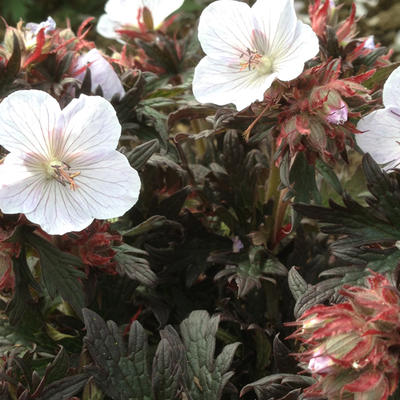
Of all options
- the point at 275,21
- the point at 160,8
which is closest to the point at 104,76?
the point at 160,8

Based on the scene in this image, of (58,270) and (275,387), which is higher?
(58,270)

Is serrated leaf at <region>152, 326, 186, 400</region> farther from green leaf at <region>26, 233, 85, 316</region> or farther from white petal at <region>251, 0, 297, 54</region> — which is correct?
white petal at <region>251, 0, 297, 54</region>

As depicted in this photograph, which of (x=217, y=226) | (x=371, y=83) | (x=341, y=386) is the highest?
(x=371, y=83)

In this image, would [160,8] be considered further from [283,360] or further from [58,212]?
[283,360]

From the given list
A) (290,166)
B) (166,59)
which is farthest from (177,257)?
(166,59)

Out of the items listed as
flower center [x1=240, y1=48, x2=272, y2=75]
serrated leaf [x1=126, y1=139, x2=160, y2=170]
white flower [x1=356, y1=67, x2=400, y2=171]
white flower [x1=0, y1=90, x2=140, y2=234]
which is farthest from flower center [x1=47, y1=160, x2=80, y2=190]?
white flower [x1=356, y1=67, x2=400, y2=171]

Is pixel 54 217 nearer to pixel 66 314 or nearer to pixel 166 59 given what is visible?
pixel 66 314
